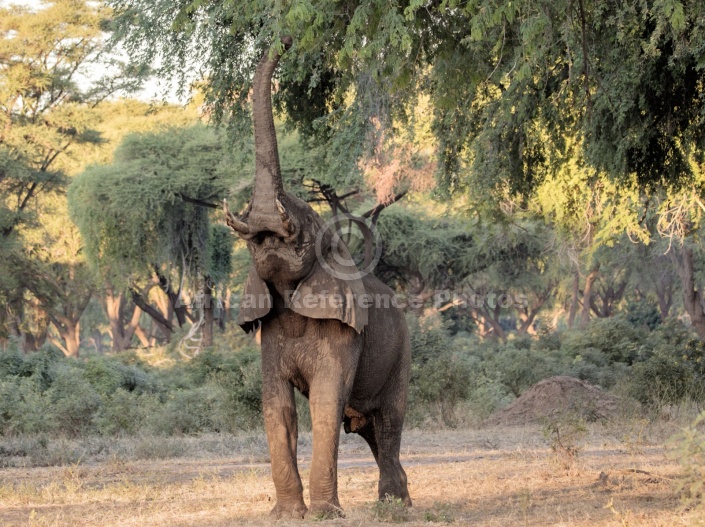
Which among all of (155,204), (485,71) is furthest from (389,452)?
(155,204)

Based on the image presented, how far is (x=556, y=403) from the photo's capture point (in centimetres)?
1744

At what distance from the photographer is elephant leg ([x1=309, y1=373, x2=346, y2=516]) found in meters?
7.45

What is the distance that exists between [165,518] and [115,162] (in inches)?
1053

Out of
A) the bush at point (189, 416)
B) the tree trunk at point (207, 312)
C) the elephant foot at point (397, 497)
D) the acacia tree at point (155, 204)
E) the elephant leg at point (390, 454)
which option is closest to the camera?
the elephant foot at point (397, 497)

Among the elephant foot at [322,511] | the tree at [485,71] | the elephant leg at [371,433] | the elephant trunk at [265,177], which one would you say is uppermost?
the tree at [485,71]

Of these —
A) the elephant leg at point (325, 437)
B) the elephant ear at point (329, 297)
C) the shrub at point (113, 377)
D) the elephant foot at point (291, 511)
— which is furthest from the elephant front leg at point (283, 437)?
the shrub at point (113, 377)

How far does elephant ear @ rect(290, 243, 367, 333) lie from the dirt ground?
52.4 inches

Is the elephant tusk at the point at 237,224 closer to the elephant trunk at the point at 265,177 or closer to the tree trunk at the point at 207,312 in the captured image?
the elephant trunk at the point at 265,177

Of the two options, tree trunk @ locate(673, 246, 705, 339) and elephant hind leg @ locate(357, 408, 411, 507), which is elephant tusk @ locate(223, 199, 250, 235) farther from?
tree trunk @ locate(673, 246, 705, 339)

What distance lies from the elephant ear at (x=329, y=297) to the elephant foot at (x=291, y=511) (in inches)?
50.1

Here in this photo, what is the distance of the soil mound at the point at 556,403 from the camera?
55.0 feet

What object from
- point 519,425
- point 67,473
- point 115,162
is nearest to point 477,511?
point 67,473

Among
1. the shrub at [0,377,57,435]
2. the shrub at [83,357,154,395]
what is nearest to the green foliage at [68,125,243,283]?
the shrub at [83,357,154,395]

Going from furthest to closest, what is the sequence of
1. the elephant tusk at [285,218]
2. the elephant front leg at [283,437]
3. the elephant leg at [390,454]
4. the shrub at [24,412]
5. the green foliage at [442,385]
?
the green foliage at [442,385] < the shrub at [24,412] < the elephant leg at [390,454] < the elephant front leg at [283,437] < the elephant tusk at [285,218]
